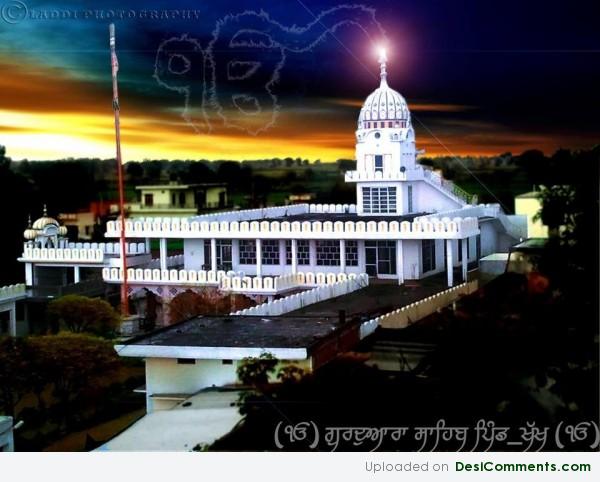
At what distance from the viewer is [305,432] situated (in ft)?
25.2

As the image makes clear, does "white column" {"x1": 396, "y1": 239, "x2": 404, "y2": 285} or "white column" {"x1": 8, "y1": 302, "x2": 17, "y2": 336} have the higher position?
"white column" {"x1": 396, "y1": 239, "x2": 404, "y2": 285}

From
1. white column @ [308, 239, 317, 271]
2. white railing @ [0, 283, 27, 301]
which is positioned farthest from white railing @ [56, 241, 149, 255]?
white column @ [308, 239, 317, 271]

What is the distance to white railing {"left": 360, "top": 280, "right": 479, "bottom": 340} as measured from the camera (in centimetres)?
861

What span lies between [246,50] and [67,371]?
2.79 metres

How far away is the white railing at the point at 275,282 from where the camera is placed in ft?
32.2

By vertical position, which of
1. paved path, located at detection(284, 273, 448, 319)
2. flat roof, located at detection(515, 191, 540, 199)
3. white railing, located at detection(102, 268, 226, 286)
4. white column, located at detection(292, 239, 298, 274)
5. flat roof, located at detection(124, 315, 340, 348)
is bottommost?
flat roof, located at detection(124, 315, 340, 348)

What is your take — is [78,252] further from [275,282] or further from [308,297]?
[308,297]

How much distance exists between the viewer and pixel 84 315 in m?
9.39

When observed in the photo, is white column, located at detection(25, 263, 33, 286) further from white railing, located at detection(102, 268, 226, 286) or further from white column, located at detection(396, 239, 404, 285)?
white column, located at detection(396, 239, 404, 285)

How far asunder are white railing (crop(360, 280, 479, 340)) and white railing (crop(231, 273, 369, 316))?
0.83 meters

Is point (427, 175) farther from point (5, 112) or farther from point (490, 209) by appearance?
point (5, 112)

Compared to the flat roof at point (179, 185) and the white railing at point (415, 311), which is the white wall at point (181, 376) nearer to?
the white railing at point (415, 311)

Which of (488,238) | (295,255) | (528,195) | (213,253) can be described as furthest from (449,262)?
(213,253)
